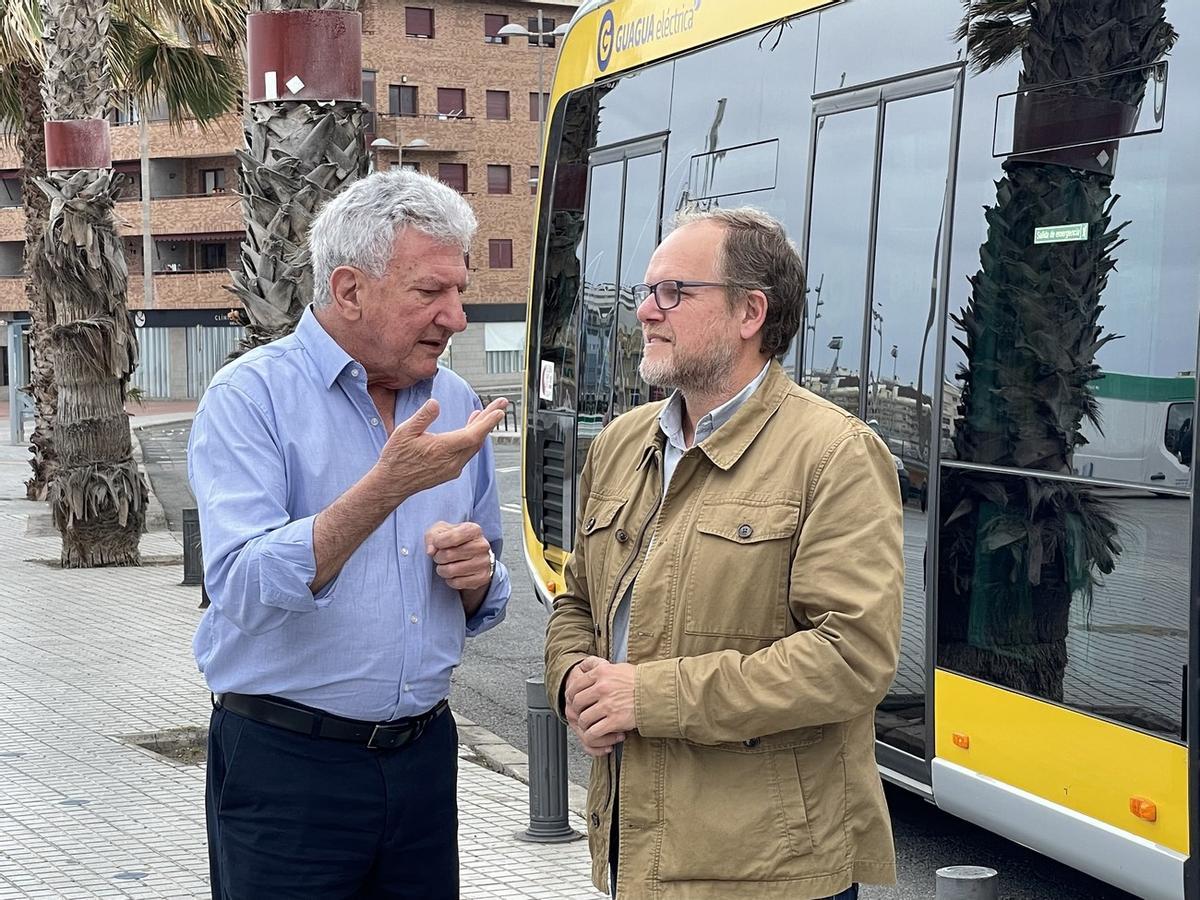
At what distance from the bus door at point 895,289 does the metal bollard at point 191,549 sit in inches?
310

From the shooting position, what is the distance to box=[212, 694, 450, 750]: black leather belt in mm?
3148

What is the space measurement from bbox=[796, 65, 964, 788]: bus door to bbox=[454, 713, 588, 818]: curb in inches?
63.8

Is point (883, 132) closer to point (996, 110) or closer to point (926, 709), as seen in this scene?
point (996, 110)

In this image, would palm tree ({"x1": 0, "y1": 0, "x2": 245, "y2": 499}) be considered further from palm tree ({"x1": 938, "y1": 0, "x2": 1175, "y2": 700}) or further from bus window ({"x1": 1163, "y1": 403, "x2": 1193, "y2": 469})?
bus window ({"x1": 1163, "y1": 403, "x2": 1193, "y2": 469})

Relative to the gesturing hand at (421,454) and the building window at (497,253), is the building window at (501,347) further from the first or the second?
the gesturing hand at (421,454)

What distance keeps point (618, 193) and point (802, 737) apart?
19.1ft

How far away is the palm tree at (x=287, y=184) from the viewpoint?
287 inches

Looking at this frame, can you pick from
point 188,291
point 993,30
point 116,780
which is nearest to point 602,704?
point 993,30

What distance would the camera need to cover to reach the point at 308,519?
2.96 metres

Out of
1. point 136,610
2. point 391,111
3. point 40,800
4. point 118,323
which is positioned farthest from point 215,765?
point 391,111

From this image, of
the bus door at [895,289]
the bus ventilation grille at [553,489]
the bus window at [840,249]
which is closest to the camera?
the bus door at [895,289]

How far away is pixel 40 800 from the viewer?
22.3 ft

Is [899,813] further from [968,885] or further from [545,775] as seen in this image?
[968,885]

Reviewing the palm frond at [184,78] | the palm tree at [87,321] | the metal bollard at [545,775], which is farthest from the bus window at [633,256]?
the palm frond at [184,78]
